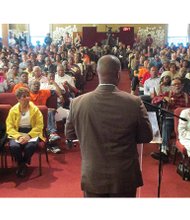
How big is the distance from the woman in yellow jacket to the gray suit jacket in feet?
7.07

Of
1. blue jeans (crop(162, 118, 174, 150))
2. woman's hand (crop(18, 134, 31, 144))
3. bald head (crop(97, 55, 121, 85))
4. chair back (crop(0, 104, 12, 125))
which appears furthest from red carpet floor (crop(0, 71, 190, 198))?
bald head (crop(97, 55, 121, 85))

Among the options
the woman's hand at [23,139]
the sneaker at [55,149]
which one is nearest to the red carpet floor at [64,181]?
the sneaker at [55,149]

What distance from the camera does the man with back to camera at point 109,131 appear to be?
163 cm

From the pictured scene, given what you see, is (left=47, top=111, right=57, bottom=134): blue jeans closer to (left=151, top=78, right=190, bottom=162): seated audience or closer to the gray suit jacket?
(left=151, top=78, right=190, bottom=162): seated audience

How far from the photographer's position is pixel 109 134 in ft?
5.39

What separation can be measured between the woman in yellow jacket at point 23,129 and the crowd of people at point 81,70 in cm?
73

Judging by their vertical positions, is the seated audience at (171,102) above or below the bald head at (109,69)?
below

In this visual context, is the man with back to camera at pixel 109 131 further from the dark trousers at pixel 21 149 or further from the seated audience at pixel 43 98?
the seated audience at pixel 43 98

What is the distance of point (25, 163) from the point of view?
3938mm

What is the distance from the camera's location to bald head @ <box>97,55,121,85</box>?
1644mm

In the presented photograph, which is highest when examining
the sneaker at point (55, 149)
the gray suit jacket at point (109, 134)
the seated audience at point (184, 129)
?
the gray suit jacket at point (109, 134)
